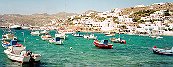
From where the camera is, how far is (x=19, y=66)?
4406 cm

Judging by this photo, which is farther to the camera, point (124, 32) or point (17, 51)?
point (124, 32)

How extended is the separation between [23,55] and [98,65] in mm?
10493

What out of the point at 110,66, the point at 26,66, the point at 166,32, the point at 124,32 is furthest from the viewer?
the point at 124,32

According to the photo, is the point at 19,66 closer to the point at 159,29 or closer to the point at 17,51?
the point at 17,51

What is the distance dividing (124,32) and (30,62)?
513ft

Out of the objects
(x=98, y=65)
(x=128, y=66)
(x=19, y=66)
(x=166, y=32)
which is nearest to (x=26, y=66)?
(x=19, y=66)

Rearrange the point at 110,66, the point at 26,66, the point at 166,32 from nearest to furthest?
the point at 26,66
the point at 110,66
the point at 166,32

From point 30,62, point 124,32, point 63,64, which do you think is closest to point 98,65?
point 63,64

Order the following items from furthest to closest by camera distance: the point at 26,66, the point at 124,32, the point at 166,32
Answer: the point at 124,32
the point at 166,32
the point at 26,66

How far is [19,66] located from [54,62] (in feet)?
22.9

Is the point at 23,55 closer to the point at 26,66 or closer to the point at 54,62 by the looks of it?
the point at 26,66

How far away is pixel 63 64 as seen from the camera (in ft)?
157

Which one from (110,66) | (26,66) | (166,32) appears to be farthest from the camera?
(166,32)

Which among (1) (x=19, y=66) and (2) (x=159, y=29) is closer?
(1) (x=19, y=66)
